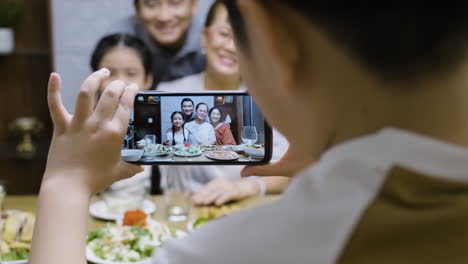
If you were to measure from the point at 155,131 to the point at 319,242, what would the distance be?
487mm

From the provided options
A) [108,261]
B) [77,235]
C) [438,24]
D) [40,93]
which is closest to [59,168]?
[77,235]

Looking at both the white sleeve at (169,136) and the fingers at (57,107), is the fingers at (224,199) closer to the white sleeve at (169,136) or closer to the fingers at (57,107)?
the white sleeve at (169,136)

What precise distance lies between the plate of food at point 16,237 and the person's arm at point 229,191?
56 cm

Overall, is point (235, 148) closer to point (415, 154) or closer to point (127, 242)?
point (415, 154)

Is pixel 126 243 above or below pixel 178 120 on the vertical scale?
below

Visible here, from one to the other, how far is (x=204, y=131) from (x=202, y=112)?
29 millimetres

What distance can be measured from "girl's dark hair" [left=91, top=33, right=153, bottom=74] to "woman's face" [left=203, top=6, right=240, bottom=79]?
0.30 metres

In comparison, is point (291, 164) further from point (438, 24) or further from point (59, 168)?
point (438, 24)

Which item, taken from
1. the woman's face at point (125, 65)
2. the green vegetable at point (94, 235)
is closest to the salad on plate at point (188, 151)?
the green vegetable at point (94, 235)

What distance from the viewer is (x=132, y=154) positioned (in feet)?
2.62

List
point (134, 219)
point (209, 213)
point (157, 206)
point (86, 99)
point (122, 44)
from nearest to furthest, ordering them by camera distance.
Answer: point (86, 99)
point (134, 219)
point (209, 213)
point (157, 206)
point (122, 44)

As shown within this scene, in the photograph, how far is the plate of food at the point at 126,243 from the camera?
1.23 metres

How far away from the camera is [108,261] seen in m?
1.22

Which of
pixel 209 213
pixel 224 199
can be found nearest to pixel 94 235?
pixel 209 213
